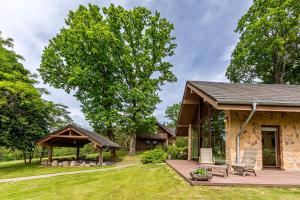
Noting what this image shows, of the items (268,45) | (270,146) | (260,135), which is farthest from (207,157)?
(268,45)

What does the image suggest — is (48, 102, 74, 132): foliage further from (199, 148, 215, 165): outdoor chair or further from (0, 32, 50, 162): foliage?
(199, 148, 215, 165): outdoor chair

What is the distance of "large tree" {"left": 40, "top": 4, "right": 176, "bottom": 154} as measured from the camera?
77.1 feet

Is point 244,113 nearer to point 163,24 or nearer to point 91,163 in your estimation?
point 91,163

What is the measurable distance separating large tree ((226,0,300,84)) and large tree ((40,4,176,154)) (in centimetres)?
793

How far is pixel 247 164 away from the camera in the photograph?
823cm

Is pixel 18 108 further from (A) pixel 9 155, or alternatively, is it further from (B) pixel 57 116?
(A) pixel 9 155

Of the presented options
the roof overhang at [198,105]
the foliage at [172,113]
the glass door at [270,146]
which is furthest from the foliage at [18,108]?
the foliage at [172,113]

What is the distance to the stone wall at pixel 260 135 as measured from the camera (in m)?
9.30

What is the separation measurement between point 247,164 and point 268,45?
19.2 meters

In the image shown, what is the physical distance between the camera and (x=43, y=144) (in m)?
17.4

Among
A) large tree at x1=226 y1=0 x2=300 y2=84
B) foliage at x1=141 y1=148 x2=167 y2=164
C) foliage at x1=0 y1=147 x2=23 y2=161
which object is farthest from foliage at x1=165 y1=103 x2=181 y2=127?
foliage at x1=141 y1=148 x2=167 y2=164

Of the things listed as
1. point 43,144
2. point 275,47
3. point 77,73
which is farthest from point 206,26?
point 43,144

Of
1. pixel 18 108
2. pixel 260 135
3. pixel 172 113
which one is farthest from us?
pixel 172 113

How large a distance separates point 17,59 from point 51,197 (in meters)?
16.5
